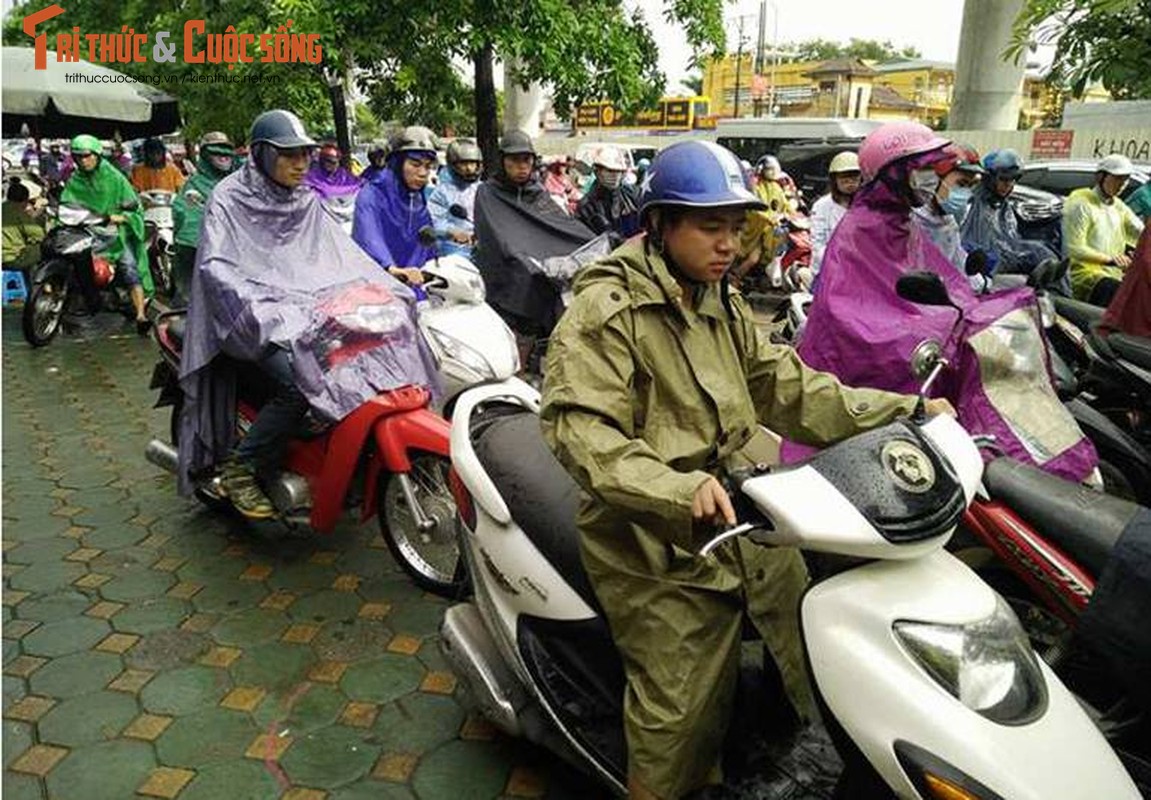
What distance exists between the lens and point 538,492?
2.24 metres

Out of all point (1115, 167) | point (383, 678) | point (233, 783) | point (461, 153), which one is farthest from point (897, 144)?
point (1115, 167)

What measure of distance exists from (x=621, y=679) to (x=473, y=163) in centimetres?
445

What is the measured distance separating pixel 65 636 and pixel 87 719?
23.0 inches

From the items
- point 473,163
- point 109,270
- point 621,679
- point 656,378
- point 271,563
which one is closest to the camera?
point 656,378

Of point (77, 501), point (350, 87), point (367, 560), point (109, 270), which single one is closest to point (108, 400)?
point (77, 501)

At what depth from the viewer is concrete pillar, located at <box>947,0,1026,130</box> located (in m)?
15.6

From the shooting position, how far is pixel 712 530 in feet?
5.53

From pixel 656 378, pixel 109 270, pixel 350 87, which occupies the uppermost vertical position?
pixel 350 87

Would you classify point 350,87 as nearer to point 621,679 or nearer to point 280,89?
point 280,89

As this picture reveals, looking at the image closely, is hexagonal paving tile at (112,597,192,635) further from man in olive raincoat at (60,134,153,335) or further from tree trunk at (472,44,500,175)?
man in olive raincoat at (60,134,153,335)

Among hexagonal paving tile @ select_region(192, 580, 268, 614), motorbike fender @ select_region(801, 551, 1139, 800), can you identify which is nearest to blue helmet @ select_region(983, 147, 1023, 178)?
motorbike fender @ select_region(801, 551, 1139, 800)

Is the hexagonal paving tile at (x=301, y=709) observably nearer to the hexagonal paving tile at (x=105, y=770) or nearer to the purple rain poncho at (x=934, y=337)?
the hexagonal paving tile at (x=105, y=770)

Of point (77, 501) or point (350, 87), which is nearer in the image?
point (77, 501)

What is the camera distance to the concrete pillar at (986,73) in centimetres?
1564
